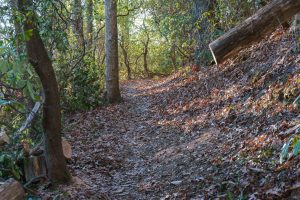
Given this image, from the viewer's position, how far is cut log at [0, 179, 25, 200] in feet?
15.6

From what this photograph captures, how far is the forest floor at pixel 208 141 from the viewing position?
4883 mm

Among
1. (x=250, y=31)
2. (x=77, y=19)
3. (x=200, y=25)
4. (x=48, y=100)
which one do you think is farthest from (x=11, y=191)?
(x=77, y=19)

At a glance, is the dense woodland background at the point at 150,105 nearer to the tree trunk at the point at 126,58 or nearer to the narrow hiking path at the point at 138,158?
the narrow hiking path at the point at 138,158

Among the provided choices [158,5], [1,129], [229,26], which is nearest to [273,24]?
[229,26]

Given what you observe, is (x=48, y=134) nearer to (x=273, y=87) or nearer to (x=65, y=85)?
(x=273, y=87)

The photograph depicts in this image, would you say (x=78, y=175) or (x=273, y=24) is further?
(x=273, y=24)

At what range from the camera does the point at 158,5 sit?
2106 cm

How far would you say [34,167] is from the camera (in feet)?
19.3

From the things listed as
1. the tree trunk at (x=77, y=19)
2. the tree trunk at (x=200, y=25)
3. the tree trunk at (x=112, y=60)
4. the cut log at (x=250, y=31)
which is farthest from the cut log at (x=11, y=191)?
the tree trunk at (x=112, y=60)

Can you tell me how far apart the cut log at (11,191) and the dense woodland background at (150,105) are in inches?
11.3

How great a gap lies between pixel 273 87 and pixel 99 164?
11.6 ft

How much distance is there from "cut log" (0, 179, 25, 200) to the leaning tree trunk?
71cm

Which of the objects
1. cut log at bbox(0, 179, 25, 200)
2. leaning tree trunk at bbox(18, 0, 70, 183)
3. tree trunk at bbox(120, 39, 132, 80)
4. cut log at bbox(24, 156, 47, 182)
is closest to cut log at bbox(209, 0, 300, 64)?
leaning tree trunk at bbox(18, 0, 70, 183)

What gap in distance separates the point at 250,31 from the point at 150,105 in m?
5.55
